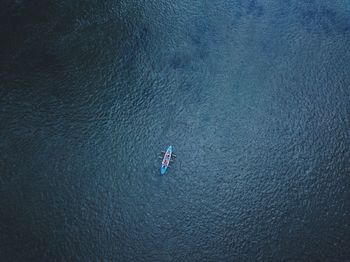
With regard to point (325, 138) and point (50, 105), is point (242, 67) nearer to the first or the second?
point (325, 138)

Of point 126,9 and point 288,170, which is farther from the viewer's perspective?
point 126,9

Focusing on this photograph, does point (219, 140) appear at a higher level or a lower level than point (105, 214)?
higher

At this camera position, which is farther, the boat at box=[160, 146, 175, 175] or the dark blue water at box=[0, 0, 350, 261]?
the boat at box=[160, 146, 175, 175]

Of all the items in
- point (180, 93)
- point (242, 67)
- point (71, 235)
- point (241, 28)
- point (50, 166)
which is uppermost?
point (241, 28)

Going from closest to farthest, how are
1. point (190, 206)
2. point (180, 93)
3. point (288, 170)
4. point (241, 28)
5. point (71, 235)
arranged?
point (71, 235) → point (190, 206) → point (288, 170) → point (180, 93) → point (241, 28)

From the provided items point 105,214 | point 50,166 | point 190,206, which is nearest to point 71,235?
→ point 105,214

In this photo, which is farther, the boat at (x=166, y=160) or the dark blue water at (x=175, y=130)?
the boat at (x=166, y=160)

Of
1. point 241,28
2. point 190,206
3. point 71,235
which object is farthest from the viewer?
point 241,28

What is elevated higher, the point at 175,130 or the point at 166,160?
the point at 175,130
